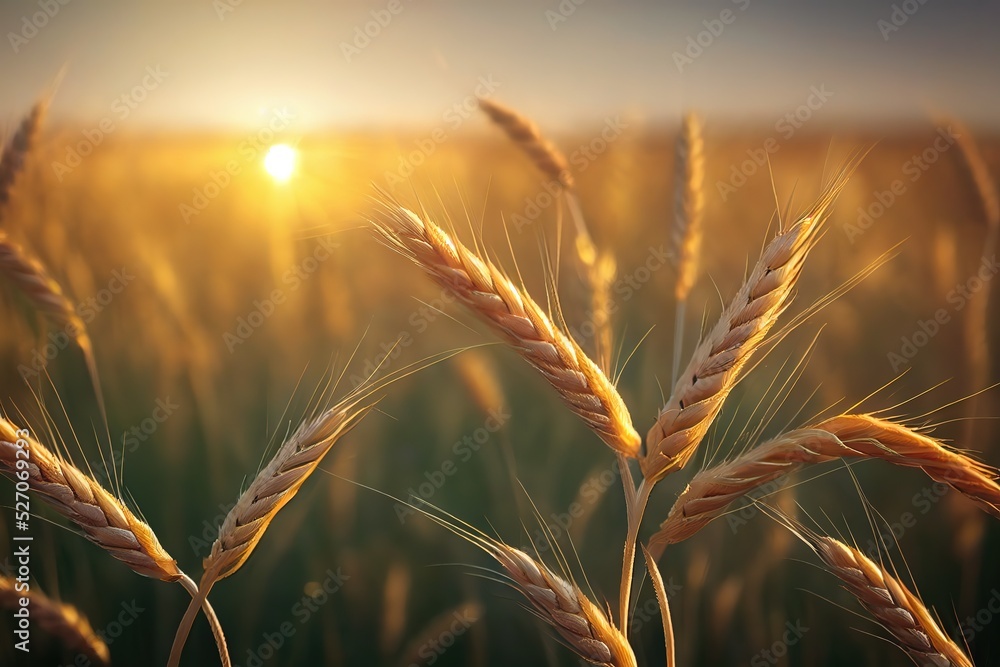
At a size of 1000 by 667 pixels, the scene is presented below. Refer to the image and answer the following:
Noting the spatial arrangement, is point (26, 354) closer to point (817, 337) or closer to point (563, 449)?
point (563, 449)

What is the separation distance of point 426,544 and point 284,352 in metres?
0.39

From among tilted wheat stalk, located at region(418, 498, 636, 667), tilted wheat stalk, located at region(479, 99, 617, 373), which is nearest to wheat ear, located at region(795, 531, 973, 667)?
tilted wheat stalk, located at region(418, 498, 636, 667)

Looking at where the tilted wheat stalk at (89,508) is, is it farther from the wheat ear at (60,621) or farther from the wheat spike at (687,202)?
the wheat spike at (687,202)

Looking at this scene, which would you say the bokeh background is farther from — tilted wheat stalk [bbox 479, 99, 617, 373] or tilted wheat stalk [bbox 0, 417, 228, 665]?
tilted wheat stalk [bbox 0, 417, 228, 665]

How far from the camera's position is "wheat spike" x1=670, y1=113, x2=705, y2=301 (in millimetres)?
934

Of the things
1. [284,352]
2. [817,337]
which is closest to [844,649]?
[817,337]

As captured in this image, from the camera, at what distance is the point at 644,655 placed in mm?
976

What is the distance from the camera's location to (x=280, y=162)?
98 centimetres

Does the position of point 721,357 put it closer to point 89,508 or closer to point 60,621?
point 89,508

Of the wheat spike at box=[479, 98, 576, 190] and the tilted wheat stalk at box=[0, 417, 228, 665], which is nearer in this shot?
the tilted wheat stalk at box=[0, 417, 228, 665]

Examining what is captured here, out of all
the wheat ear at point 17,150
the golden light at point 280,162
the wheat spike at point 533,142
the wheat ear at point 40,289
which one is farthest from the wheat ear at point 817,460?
the wheat ear at point 17,150

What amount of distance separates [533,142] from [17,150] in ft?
2.64

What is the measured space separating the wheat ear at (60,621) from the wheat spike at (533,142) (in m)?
1.01

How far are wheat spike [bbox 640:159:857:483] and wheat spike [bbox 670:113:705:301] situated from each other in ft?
0.99
